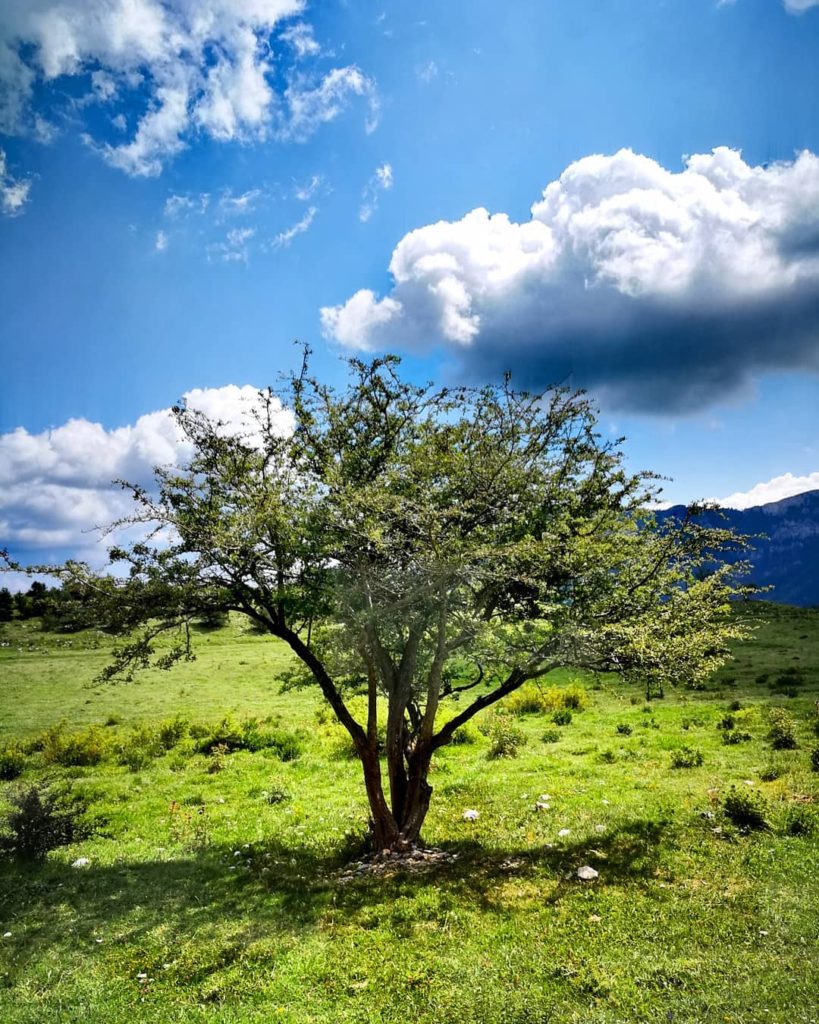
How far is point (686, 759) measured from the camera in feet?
70.5

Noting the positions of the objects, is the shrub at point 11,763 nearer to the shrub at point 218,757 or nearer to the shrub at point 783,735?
the shrub at point 218,757

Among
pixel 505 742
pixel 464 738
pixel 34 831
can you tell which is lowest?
pixel 464 738

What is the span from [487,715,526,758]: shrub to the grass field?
735mm

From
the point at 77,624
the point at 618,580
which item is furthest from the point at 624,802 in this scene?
the point at 77,624

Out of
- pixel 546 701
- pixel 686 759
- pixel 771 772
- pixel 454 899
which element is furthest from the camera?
pixel 546 701

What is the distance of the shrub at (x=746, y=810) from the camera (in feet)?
46.8

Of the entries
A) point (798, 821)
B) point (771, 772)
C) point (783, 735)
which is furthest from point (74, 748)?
point (783, 735)

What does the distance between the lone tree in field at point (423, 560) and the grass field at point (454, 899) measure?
2.27 m

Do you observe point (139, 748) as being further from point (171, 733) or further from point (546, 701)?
point (546, 701)

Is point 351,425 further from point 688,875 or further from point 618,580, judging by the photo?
point 688,875

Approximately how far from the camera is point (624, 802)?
57.9 feet

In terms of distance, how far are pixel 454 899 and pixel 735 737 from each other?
17.0 m

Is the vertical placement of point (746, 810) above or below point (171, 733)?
above

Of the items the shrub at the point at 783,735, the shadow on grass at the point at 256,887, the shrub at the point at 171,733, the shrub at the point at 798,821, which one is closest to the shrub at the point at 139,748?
the shrub at the point at 171,733
